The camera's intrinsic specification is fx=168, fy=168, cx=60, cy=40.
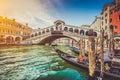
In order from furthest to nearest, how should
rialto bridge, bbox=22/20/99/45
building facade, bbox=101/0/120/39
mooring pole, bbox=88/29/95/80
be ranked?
rialto bridge, bbox=22/20/99/45 < building facade, bbox=101/0/120/39 < mooring pole, bbox=88/29/95/80

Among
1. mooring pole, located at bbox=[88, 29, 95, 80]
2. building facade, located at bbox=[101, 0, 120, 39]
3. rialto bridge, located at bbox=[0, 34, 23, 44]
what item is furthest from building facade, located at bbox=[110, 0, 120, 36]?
rialto bridge, located at bbox=[0, 34, 23, 44]

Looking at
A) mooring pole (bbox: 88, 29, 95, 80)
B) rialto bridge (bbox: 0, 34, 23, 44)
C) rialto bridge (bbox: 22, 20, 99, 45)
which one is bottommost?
mooring pole (bbox: 88, 29, 95, 80)

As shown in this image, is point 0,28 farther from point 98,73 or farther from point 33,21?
point 98,73

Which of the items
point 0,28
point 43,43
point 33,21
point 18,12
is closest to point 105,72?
point 33,21

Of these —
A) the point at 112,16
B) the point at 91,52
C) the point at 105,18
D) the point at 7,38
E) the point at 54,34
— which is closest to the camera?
the point at 91,52

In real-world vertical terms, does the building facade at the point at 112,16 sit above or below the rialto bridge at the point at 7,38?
above

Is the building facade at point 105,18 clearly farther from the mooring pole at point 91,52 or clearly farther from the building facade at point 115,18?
the mooring pole at point 91,52

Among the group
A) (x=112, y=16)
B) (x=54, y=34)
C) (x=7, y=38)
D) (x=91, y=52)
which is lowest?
(x=91, y=52)

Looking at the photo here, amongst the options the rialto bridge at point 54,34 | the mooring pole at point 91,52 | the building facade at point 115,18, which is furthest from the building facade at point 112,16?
the rialto bridge at point 54,34

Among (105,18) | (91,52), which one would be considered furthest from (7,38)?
(91,52)

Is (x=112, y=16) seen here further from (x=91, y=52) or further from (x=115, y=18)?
(x=91, y=52)

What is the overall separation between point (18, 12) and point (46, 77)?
62cm

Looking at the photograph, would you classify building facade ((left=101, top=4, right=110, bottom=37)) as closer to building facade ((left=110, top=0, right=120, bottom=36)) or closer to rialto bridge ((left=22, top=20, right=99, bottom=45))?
building facade ((left=110, top=0, right=120, bottom=36))

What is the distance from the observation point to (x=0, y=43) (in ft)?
7.29
